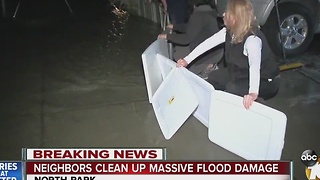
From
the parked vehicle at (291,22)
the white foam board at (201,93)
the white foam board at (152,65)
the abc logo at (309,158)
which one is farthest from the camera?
the parked vehicle at (291,22)

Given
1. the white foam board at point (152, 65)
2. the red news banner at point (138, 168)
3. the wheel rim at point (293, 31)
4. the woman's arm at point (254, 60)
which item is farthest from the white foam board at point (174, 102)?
the wheel rim at point (293, 31)

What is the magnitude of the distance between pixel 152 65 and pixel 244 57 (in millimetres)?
812

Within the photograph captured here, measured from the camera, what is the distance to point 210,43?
3.37 m

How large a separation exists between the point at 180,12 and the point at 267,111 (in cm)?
137

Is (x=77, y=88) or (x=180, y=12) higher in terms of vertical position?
(x=180, y=12)

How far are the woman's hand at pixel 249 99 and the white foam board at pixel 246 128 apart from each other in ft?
0.07

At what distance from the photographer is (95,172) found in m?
2.71

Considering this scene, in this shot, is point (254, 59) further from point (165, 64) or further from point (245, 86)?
point (165, 64)

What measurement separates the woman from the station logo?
37 centimetres

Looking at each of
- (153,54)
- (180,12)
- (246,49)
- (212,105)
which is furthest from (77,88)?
(246,49)

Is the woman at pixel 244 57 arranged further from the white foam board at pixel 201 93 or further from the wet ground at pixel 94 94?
the wet ground at pixel 94 94

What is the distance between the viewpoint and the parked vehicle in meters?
3.83

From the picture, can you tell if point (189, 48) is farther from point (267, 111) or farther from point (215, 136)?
point (267, 111)

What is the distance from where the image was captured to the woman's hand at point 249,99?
2.89 metres
